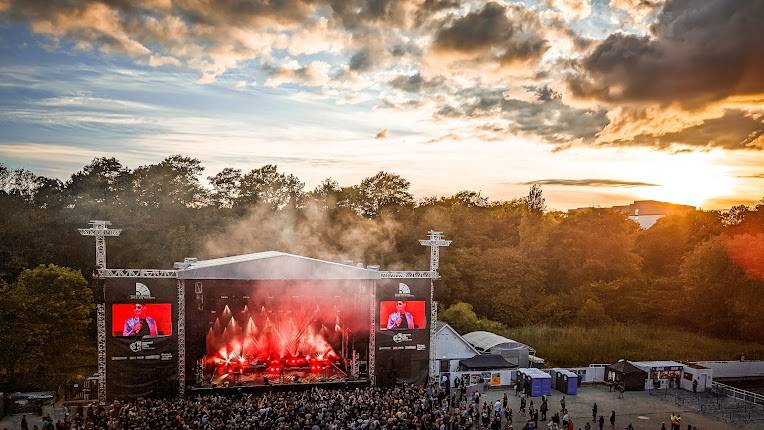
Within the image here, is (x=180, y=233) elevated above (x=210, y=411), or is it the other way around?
(x=180, y=233)

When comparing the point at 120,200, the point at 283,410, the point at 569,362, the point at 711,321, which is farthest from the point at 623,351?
the point at 120,200

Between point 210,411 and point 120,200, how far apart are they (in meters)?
30.2

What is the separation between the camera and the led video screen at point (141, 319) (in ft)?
76.0

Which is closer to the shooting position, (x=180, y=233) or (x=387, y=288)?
(x=387, y=288)

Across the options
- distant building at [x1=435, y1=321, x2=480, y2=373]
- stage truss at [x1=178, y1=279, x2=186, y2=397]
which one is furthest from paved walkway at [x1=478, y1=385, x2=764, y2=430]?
stage truss at [x1=178, y1=279, x2=186, y2=397]

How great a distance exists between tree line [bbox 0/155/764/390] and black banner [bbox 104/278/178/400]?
16381 mm

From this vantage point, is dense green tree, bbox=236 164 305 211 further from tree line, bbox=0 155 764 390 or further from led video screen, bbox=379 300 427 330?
led video screen, bbox=379 300 427 330

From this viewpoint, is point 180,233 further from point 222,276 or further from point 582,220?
point 582,220

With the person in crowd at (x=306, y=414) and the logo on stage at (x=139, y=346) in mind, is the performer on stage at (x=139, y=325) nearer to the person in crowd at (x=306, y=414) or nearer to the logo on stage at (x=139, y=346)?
the logo on stage at (x=139, y=346)

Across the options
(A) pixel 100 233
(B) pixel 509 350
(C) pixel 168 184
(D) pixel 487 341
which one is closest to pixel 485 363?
(B) pixel 509 350

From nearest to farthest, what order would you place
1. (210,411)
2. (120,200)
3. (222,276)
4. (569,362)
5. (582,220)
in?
(210,411)
(222,276)
(569,362)
(120,200)
(582,220)

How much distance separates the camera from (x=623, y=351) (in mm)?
34938

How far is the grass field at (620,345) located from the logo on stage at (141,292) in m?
22.7

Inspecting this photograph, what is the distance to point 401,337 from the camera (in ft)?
87.2
